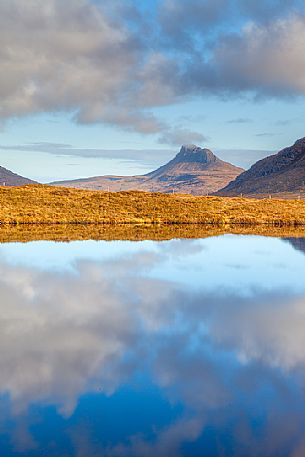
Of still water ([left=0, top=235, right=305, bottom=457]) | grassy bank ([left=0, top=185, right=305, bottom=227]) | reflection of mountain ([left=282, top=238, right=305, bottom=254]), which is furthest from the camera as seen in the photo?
grassy bank ([left=0, top=185, right=305, bottom=227])

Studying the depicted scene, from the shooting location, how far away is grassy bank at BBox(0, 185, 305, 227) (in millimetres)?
66062

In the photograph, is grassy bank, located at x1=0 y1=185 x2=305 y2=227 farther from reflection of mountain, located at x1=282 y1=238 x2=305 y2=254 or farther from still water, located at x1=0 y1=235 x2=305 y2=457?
still water, located at x1=0 y1=235 x2=305 y2=457

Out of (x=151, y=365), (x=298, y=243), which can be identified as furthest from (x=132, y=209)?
(x=151, y=365)

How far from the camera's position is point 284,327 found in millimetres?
14781

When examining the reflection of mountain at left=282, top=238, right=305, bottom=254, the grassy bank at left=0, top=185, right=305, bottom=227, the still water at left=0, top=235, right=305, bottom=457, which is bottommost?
the still water at left=0, top=235, right=305, bottom=457

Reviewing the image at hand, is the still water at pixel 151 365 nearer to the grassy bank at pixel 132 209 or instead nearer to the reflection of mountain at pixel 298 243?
the reflection of mountain at pixel 298 243

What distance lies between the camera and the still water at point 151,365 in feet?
27.3

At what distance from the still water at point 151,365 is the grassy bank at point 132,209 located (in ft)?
139

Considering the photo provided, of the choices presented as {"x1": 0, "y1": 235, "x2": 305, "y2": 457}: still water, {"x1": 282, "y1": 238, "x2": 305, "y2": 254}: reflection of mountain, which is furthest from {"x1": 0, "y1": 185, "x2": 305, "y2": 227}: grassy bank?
{"x1": 0, "y1": 235, "x2": 305, "y2": 457}: still water

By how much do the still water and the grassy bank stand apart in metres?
42.4

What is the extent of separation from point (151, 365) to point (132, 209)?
2487 inches

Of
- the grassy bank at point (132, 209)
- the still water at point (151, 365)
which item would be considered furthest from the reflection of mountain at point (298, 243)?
the grassy bank at point (132, 209)

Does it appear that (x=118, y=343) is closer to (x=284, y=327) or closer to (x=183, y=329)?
(x=183, y=329)

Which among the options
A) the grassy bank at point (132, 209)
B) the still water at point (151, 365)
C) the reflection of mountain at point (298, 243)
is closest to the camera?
the still water at point (151, 365)
